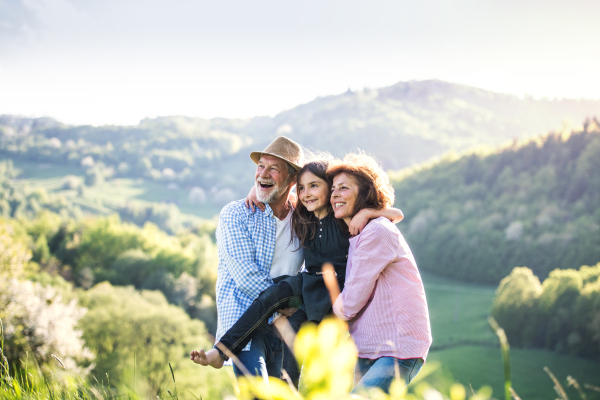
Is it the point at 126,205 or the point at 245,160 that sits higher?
the point at 245,160

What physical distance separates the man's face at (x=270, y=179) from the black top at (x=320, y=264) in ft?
2.09

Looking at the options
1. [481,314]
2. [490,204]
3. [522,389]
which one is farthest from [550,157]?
[522,389]

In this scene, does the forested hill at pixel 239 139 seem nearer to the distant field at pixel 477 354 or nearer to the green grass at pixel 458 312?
the green grass at pixel 458 312

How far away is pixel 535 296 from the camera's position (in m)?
45.1

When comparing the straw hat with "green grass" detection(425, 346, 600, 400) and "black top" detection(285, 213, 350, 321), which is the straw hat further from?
"green grass" detection(425, 346, 600, 400)

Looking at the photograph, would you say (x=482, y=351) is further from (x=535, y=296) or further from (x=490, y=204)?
(x=490, y=204)

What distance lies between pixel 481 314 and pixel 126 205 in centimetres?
9271

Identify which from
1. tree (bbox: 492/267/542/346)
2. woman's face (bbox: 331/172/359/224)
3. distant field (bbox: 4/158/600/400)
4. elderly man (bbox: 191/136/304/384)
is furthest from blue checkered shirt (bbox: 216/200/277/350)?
tree (bbox: 492/267/542/346)

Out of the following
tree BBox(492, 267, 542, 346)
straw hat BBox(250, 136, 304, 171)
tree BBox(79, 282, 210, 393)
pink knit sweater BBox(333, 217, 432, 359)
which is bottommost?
tree BBox(492, 267, 542, 346)

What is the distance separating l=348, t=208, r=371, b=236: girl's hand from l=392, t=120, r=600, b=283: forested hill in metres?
70.2

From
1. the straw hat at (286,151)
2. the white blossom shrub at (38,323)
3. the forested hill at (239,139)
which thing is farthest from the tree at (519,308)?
the forested hill at (239,139)

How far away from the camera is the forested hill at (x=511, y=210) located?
64.3m

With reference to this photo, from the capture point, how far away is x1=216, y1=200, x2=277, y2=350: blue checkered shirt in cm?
342

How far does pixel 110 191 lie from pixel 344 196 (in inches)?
5318
